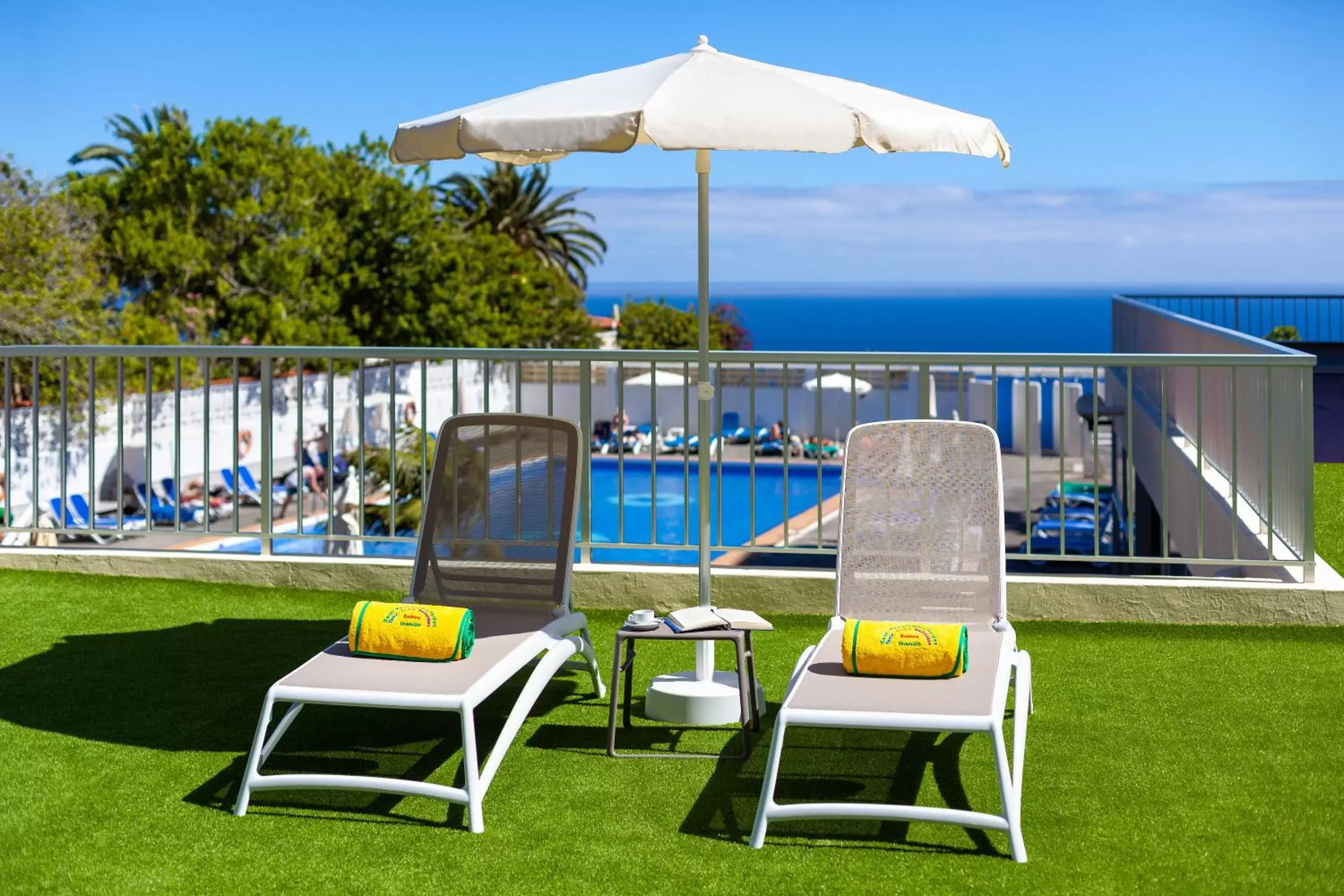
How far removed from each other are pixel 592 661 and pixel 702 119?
1.95 meters

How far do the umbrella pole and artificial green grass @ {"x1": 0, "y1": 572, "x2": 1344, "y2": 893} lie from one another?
1.16 feet

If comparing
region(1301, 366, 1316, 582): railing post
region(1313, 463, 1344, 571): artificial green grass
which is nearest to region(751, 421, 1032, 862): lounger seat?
region(1301, 366, 1316, 582): railing post

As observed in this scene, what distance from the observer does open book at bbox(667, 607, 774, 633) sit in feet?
14.7

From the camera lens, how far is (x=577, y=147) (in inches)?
162

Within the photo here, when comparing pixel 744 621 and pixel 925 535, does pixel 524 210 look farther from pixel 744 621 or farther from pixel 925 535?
pixel 744 621

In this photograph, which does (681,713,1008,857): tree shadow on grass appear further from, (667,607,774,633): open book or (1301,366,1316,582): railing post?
(1301,366,1316,582): railing post

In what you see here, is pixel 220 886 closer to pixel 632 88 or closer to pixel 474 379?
pixel 632 88

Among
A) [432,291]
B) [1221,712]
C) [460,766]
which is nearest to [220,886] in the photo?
[460,766]

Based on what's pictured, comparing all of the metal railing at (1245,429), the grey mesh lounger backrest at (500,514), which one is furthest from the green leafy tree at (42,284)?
the grey mesh lounger backrest at (500,514)

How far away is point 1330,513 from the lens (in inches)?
322

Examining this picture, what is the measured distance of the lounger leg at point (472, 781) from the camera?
12.3 feet

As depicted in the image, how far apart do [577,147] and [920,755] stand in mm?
2082

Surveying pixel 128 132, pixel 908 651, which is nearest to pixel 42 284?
pixel 128 132

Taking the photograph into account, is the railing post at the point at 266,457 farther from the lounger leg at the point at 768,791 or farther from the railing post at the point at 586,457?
the lounger leg at the point at 768,791
